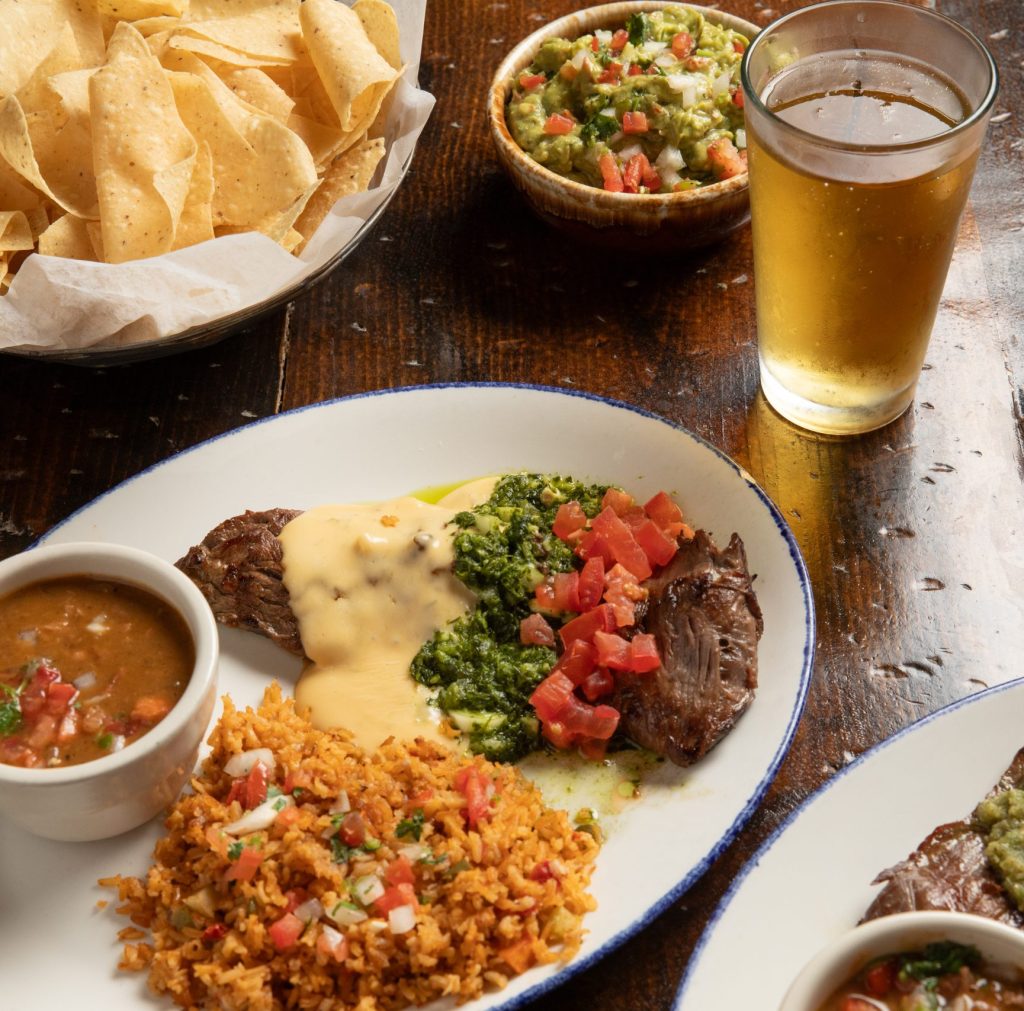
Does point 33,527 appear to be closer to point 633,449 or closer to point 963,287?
point 633,449

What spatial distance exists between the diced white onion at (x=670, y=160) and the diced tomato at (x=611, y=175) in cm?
11

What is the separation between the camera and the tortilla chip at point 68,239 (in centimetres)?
288

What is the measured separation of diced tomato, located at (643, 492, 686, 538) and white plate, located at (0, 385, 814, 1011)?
0.05 metres

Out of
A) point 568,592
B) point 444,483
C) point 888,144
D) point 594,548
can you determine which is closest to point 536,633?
point 568,592

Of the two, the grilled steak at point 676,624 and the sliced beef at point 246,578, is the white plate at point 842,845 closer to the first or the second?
the grilled steak at point 676,624

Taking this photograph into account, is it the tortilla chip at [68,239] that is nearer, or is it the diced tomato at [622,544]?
the diced tomato at [622,544]

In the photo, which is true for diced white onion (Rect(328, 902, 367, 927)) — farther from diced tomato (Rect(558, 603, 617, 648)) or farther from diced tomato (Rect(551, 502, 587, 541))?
diced tomato (Rect(551, 502, 587, 541))

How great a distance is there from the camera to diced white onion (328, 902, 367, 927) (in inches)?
76.9

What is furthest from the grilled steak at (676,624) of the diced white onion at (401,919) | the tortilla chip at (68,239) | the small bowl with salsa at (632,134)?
the small bowl with salsa at (632,134)

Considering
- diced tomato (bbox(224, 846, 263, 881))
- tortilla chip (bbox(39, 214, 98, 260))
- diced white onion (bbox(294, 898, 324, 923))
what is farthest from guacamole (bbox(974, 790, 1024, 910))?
tortilla chip (bbox(39, 214, 98, 260))

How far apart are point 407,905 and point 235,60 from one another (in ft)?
7.10

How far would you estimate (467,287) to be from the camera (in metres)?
3.25

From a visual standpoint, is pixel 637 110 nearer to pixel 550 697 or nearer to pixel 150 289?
pixel 150 289

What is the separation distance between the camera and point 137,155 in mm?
2861
